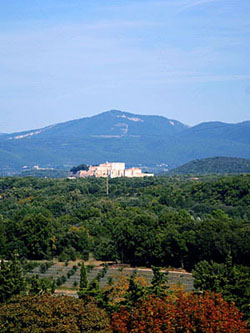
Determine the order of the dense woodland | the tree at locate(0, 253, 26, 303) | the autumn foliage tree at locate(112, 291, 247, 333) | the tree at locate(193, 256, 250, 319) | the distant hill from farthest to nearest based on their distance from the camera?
the distant hill
the dense woodland
the tree at locate(0, 253, 26, 303)
the tree at locate(193, 256, 250, 319)
the autumn foliage tree at locate(112, 291, 247, 333)

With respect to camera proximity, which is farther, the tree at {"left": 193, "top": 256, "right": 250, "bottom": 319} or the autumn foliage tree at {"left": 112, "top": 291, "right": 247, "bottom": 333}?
the tree at {"left": 193, "top": 256, "right": 250, "bottom": 319}

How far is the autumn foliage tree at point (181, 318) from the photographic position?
18203 millimetres

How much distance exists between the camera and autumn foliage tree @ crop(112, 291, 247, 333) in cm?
1820

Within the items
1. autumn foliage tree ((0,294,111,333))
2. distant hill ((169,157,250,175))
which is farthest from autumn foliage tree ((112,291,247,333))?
distant hill ((169,157,250,175))

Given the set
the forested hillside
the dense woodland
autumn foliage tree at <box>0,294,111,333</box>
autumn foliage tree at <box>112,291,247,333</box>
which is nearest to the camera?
autumn foliage tree at <box>0,294,111,333</box>

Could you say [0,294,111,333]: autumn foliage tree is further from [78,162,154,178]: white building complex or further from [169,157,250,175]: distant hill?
[169,157,250,175]: distant hill

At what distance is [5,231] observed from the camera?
43.7 m

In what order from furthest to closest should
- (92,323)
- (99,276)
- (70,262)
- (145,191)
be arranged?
(145,191), (70,262), (99,276), (92,323)

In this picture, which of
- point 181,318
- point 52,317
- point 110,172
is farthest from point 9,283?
point 110,172

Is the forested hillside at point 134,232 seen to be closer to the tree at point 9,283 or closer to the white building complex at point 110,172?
the tree at point 9,283

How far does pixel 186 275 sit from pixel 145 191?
136 ft

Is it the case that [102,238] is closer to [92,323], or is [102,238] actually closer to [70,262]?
[70,262]

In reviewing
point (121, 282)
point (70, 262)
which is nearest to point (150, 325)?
point (121, 282)

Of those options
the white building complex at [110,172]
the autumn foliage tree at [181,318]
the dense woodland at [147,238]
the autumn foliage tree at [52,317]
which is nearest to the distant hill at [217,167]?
the white building complex at [110,172]
